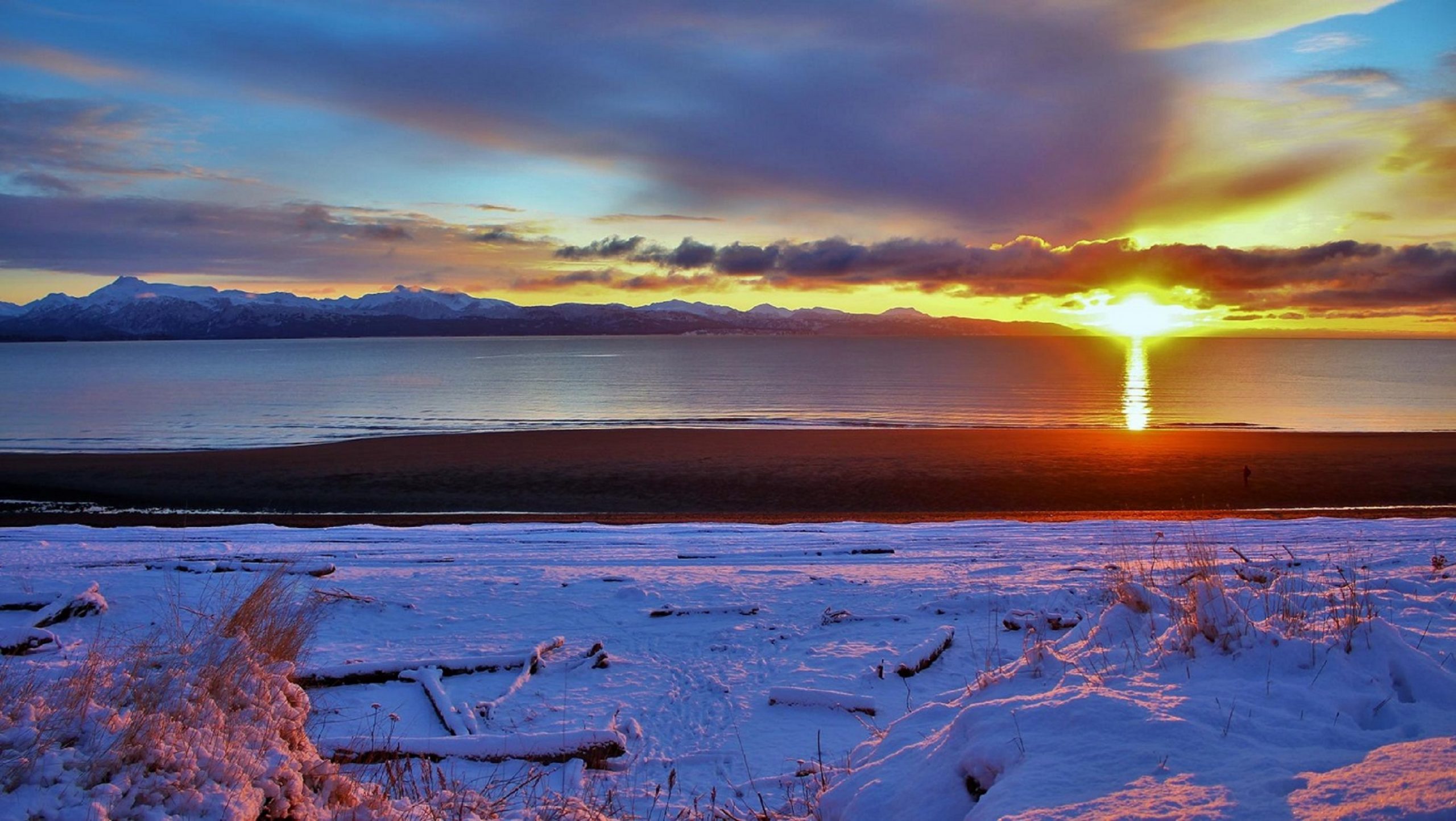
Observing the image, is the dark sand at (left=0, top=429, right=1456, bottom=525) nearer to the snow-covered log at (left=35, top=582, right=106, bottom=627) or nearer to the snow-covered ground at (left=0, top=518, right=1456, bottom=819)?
the snow-covered ground at (left=0, top=518, right=1456, bottom=819)

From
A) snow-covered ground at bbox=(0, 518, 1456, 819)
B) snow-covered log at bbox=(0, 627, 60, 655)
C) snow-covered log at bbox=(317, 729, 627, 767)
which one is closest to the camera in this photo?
snow-covered ground at bbox=(0, 518, 1456, 819)

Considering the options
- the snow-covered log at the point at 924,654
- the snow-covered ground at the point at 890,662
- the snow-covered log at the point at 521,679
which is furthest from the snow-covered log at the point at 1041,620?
the snow-covered log at the point at 521,679

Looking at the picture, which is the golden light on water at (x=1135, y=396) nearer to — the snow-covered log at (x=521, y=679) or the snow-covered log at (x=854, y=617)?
the snow-covered log at (x=854, y=617)

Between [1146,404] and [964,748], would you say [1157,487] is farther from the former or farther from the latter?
[1146,404]

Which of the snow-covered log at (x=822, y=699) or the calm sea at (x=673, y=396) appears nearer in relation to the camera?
the snow-covered log at (x=822, y=699)

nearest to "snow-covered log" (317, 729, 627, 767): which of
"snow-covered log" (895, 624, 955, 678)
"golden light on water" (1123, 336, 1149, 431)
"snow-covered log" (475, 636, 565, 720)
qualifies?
"snow-covered log" (475, 636, 565, 720)

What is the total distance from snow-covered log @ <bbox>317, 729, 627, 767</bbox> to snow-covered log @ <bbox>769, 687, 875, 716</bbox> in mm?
1584

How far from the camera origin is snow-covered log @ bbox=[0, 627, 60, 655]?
6.91m

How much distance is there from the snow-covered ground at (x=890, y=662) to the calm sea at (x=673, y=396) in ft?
103

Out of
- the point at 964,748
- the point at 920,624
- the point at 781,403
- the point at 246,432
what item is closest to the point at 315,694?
the point at 964,748

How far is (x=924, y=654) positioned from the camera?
24.7ft

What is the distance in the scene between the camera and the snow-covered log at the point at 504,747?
549cm

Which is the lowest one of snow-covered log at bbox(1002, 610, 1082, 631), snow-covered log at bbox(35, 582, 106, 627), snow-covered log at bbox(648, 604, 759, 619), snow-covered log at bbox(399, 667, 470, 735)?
snow-covered log at bbox(648, 604, 759, 619)

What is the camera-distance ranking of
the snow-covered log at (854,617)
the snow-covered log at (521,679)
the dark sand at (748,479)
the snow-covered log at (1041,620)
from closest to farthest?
1. the snow-covered log at (521,679)
2. the snow-covered log at (1041,620)
3. the snow-covered log at (854,617)
4. the dark sand at (748,479)
